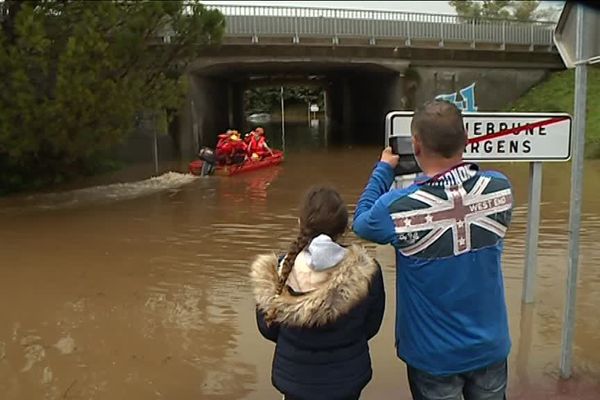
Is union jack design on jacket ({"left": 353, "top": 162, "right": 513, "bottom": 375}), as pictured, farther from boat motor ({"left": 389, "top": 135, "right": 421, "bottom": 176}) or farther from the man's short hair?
boat motor ({"left": 389, "top": 135, "right": 421, "bottom": 176})

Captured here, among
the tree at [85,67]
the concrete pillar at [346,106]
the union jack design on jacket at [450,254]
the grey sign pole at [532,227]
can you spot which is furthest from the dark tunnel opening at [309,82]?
the union jack design on jacket at [450,254]

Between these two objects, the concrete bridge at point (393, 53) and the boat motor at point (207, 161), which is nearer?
the boat motor at point (207, 161)

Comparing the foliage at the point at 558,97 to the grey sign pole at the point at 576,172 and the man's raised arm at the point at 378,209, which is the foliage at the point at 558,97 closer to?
the grey sign pole at the point at 576,172

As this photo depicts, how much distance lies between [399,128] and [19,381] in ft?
9.93

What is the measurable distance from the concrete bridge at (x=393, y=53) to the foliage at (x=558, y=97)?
1.89ft

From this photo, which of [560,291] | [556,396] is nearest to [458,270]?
[556,396]

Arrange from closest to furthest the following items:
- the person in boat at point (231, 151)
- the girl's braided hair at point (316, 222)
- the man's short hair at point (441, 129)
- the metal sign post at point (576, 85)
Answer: the man's short hair at point (441, 129) < the girl's braided hair at point (316, 222) < the metal sign post at point (576, 85) < the person in boat at point (231, 151)

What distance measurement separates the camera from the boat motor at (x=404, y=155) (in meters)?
2.70

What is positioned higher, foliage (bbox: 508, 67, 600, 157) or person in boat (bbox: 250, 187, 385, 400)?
foliage (bbox: 508, 67, 600, 157)

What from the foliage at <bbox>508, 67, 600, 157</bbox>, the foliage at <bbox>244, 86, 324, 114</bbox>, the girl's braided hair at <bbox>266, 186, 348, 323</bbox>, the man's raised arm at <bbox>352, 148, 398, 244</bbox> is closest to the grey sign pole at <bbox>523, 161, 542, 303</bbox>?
the man's raised arm at <bbox>352, 148, 398, 244</bbox>

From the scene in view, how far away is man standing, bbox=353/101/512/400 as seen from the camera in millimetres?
2430

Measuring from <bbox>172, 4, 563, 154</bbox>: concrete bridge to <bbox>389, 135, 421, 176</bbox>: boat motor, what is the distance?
1933 centimetres

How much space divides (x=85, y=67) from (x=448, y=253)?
9067mm

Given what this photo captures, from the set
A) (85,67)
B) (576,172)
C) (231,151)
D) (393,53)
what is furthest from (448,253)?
(393,53)
